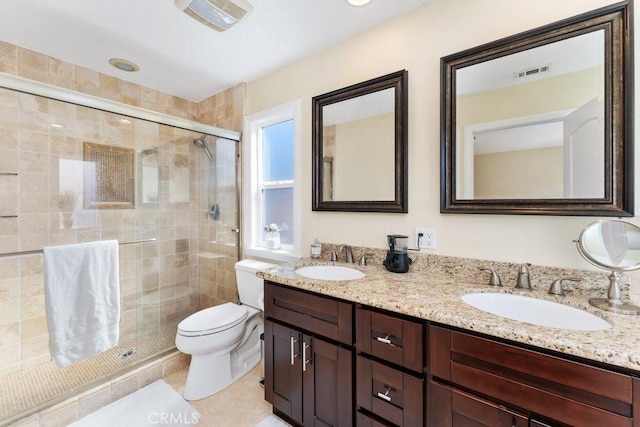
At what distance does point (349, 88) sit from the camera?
1805 mm

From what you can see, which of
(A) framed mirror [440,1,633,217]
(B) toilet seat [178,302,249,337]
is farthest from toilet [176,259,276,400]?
(A) framed mirror [440,1,633,217]

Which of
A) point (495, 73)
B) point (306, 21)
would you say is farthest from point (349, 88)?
point (495, 73)

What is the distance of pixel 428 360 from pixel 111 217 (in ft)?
8.35

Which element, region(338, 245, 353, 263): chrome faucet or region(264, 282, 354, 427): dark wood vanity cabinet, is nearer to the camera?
region(264, 282, 354, 427): dark wood vanity cabinet

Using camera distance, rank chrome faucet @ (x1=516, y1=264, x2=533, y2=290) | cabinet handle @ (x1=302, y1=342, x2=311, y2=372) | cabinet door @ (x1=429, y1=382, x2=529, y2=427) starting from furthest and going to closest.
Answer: cabinet handle @ (x1=302, y1=342, x2=311, y2=372), chrome faucet @ (x1=516, y1=264, x2=533, y2=290), cabinet door @ (x1=429, y1=382, x2=529, y2=427)

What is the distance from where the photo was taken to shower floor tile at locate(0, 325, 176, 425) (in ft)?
5.15

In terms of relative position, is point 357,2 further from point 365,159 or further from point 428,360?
point 428,360

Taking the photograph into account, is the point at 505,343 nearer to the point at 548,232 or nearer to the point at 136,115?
the point at 548,232

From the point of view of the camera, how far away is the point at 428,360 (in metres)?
1.00

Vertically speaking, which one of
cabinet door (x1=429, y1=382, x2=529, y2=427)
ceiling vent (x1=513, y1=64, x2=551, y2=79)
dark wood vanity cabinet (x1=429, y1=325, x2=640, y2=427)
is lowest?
cabinet door (x1=429, y1=382, x2=529, y2=427)

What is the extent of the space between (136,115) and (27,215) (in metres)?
1.06

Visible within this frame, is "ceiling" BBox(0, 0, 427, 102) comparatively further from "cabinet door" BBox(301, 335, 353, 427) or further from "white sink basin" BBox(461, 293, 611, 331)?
"cabinet door" BBox(301, 335, 353, 427)

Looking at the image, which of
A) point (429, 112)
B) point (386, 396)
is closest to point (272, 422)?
point (386, 396)

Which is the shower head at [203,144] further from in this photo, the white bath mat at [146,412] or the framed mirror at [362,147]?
the white bath mat at [146,412]
